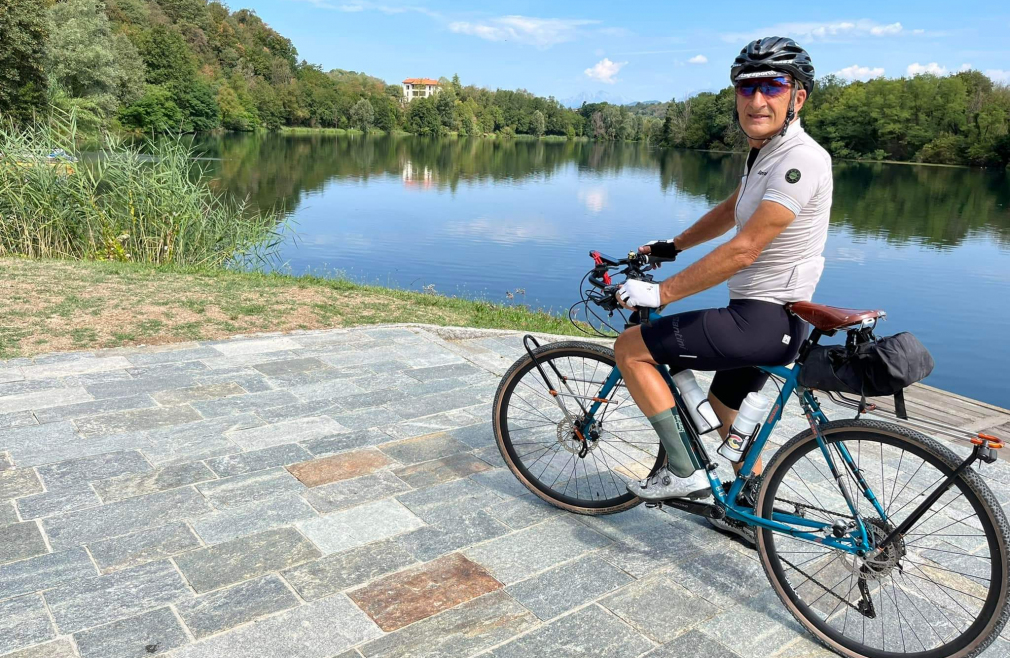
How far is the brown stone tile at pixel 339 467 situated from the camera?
3756mm

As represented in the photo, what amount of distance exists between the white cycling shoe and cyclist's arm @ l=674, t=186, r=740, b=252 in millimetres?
926

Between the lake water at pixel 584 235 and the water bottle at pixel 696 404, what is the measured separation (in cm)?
979

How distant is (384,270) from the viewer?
56.0 feet

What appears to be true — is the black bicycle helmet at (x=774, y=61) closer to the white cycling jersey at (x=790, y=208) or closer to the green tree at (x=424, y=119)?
the white cycling jersey at (x=790, y=208)

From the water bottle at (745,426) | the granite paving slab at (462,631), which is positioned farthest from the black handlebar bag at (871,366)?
the granite paving slab at (462,631)

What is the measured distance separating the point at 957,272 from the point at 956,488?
20419mm

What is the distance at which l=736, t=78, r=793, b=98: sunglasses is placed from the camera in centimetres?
259

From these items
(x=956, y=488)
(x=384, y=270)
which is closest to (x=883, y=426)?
(x=956, y=488)

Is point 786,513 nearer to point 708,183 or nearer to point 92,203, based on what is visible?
point 92,203

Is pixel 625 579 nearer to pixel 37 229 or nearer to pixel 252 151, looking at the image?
pixel 37 229

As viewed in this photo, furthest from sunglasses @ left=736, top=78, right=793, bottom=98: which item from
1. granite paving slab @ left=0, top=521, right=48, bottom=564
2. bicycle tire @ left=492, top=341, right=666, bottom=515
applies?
granite paving slab @ left=0, top=521, right=48, bottom=564

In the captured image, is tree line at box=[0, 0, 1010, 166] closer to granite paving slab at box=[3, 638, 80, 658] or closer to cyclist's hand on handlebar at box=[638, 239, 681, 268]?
cyclist's hand on handlebar at box=[638, 239, 681, 268]

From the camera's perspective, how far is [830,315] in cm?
246

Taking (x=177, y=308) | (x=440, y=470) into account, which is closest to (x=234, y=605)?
(x=440, y=470)
